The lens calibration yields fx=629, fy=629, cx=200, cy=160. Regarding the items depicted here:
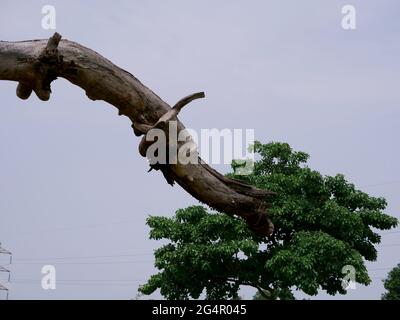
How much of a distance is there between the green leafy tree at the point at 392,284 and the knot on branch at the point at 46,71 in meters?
27.1

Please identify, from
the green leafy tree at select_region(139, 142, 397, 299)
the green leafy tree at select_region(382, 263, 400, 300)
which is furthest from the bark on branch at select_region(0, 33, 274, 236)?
the green leafy tree at select_region(382, 263, 400, 300)

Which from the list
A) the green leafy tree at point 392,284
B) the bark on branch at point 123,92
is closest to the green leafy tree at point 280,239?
the green leafy tree at point 392,284

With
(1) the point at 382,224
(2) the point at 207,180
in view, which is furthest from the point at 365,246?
(2) the point at 207,180

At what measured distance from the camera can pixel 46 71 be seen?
12.9 ft

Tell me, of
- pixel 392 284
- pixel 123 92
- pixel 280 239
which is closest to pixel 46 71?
pixel 123 92

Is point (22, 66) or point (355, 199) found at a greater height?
point (355, 199)

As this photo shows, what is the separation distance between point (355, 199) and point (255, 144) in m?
3.93

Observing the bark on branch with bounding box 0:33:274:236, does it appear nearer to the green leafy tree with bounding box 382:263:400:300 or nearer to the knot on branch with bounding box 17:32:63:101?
the knot on branch with bounding box 17:32:63:101

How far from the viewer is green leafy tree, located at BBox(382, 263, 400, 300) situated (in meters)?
28.9

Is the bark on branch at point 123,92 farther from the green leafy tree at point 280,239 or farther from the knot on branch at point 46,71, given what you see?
the green leafy tree at point 280,239

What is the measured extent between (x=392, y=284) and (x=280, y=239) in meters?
10.7

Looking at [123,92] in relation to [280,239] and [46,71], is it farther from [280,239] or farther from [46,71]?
[280,239]

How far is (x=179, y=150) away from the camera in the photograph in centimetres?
385
